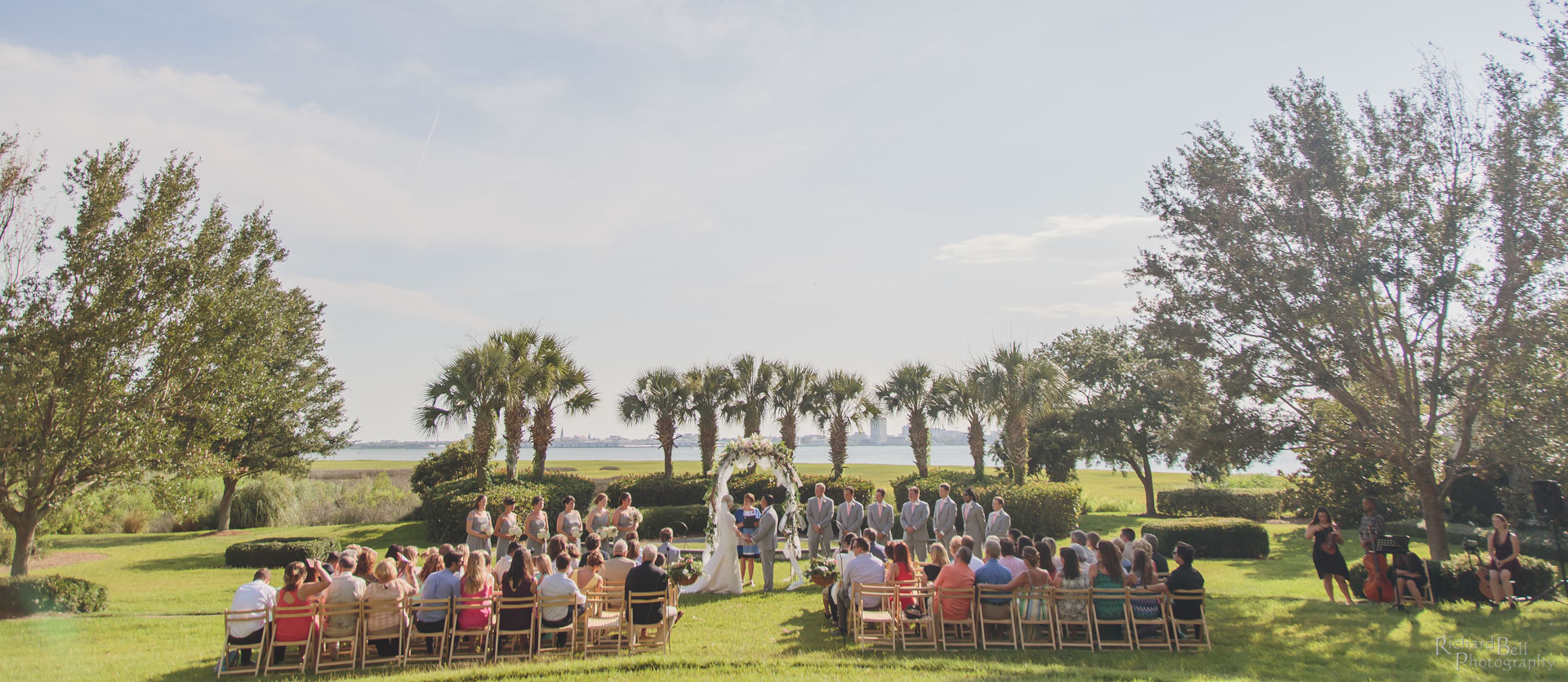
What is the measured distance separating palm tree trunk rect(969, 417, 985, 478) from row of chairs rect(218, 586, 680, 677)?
19.0m

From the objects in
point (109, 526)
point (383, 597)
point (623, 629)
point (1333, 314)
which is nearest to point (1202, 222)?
point (1333, 314)

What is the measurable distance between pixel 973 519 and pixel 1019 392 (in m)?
10.3

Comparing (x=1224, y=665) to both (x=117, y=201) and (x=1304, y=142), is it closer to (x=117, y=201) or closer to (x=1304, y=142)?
(x=1304, y=142)

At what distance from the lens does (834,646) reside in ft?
29.7

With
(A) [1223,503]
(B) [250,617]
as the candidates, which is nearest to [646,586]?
(B) [250,617]

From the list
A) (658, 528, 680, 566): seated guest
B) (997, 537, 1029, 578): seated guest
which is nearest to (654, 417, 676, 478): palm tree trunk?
(658, 528, 680, 566): seated guest

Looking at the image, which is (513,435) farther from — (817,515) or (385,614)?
(385,614)

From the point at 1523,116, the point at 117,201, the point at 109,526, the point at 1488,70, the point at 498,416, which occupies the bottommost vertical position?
the point at 109,526

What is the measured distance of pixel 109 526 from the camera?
25203 millimetres

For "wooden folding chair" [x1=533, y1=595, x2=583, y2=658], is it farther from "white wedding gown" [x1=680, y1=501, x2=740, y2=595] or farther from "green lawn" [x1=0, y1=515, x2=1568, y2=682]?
"white wedding gown" [x1=680, y1=501, x2=740, y2=595]

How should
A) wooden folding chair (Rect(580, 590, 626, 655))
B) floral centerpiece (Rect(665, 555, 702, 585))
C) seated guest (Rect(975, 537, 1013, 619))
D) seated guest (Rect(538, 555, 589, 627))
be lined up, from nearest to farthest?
seated guest (Rect(538, 555, 589, 627)), wooden folding chair (Rect(580, 590, 626, 655)), seated guest (Rect(975, 537, 1013, 619)), floral centerpiece (Rect(665, 555, 702, 585))

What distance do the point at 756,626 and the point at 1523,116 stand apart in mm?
16099

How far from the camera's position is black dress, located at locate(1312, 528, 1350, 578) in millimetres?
11812

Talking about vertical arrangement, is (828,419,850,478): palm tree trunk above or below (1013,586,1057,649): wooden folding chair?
above
